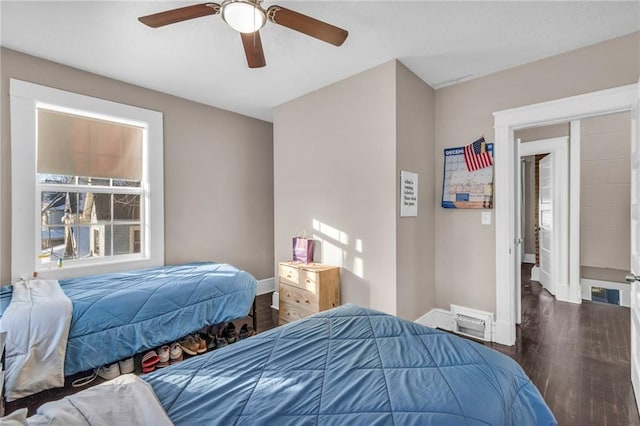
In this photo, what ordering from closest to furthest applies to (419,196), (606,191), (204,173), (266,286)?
(419,196)
(204,173)
(606,191)
(266,286)

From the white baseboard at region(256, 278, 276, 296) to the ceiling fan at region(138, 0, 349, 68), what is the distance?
11.0ft

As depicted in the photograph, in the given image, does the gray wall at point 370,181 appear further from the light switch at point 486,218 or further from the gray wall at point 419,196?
the light switch at point 486,218

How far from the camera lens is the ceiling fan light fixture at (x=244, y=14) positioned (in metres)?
1.62

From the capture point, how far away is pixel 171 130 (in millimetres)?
3615

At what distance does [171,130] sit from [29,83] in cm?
124

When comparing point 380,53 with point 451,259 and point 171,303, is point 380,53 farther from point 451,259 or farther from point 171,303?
point 171,303

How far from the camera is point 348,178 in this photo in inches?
125

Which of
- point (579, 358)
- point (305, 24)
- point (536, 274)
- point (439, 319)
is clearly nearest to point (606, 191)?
point (536, 274)

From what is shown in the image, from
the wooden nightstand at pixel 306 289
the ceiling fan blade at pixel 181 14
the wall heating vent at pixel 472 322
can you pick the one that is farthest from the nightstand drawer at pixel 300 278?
the ceiling fan blade at pixel 181 14

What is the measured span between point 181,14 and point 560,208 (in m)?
4.88

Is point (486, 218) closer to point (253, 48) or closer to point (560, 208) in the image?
point (560, 208)

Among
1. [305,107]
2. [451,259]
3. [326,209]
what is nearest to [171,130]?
[305,107]

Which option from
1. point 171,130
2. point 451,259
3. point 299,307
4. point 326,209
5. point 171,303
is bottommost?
point 299,307

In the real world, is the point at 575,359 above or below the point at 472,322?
below
